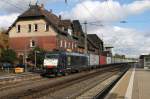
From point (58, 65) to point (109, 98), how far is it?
23230 mm

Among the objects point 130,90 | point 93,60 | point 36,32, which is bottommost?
point 130,90

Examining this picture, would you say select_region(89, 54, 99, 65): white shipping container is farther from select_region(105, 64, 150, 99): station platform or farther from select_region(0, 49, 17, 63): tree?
select_region(105, 64, 150, 99): station platform

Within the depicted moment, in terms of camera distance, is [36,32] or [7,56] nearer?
[7,56]

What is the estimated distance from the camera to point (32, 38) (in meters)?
73.1

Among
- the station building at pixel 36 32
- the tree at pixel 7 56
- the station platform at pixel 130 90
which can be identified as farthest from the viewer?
the station building at pixel 36 32

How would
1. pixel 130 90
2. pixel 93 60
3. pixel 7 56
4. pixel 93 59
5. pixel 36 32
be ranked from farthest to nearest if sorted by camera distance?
pixel 36 32 → pixel 93 59 → pixel 93 60 → pixel 7 56 → pixel 130 90

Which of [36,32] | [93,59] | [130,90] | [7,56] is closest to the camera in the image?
[130,90]

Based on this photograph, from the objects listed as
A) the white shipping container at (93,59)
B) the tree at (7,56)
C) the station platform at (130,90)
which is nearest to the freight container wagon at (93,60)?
the white shipping container at (93,59)

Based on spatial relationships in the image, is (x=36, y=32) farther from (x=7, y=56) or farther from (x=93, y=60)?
(x=7, y=56)

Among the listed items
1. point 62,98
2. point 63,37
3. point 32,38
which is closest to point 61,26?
point 63,37

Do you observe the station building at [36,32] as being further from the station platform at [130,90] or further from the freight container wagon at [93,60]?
the station platform at [130,90]

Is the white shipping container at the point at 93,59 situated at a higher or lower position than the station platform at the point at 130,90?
higher

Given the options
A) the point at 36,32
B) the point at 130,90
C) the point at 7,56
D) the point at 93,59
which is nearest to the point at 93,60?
the point at 93,59

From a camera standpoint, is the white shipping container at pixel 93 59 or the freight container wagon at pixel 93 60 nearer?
the freight container wagon at pixel 93 60
